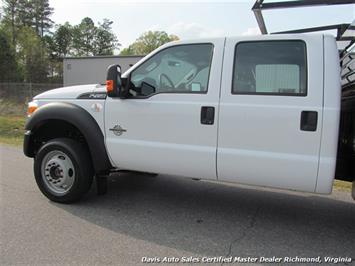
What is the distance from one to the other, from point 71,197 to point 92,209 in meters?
0.34

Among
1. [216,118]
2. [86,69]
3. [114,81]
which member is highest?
[86,69]

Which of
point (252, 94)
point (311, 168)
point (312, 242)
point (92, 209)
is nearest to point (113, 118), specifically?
point (92, 209)

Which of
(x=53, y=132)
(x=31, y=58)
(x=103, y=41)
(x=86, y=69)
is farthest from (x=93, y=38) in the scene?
(x=53, y=132)

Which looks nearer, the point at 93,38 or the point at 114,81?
the point at 114,81

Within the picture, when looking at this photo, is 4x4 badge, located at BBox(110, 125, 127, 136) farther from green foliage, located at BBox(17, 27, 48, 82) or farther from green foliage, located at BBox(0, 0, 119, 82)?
green foliage, located at BBox(17, 27, 48, 82)

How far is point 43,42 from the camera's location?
Result: 74188mm

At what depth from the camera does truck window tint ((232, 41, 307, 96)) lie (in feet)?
12.6

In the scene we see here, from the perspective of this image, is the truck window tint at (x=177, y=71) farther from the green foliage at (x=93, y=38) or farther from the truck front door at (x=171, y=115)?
the green foliage at (x=93, y=38)

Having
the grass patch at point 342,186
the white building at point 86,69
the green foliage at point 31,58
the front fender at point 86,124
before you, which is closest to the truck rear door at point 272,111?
the front fender at point 86,124

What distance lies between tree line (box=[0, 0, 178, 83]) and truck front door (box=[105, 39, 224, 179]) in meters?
46.6

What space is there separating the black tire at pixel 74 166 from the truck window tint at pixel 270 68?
7.08 feet

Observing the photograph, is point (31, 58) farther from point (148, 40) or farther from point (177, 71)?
point (177, 71)

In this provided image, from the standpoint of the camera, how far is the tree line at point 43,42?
166 ft

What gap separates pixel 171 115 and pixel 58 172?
186 centimetres
